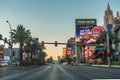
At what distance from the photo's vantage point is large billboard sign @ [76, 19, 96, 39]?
177650mm

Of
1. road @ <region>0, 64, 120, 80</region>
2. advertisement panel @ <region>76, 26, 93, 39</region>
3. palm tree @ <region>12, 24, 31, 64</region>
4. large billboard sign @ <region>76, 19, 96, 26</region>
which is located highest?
large billboard sign @ <region>76, 19, 96, 26</region>

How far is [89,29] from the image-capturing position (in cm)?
17988

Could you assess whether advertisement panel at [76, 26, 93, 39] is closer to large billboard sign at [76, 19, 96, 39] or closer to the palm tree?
large billboard sign at [76, 19, 96, 39]

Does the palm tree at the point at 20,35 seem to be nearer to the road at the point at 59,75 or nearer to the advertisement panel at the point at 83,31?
the road at the point at 59,75

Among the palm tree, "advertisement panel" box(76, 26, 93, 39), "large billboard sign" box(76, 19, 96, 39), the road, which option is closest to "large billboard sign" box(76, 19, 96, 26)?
"large billboard sign" box(76, 19, 96, 39)

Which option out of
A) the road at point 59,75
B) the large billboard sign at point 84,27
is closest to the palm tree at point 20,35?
the road at point 59,75

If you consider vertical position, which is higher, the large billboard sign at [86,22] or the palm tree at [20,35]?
the large billboard sign at [86,22]

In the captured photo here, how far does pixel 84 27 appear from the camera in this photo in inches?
7160

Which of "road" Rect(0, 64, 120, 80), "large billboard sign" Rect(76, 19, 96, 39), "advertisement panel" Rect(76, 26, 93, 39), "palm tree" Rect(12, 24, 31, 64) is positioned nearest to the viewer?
"road" Rect(0, 64, 120, 80)

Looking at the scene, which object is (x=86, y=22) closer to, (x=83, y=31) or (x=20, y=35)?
(x=83, y=31)

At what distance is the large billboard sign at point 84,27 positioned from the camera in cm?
17765

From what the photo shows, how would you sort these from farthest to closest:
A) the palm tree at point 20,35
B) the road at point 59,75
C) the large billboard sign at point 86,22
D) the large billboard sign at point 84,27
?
the large billboard sign at point 86,22, the large billboard sign at point 84,27, the palm tree at point 20,35, the road at point 59,75

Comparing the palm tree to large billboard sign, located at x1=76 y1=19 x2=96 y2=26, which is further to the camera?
large billboard sign, located at x1=76 y1=19 x2=96 y2=26

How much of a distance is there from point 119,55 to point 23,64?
115ft
